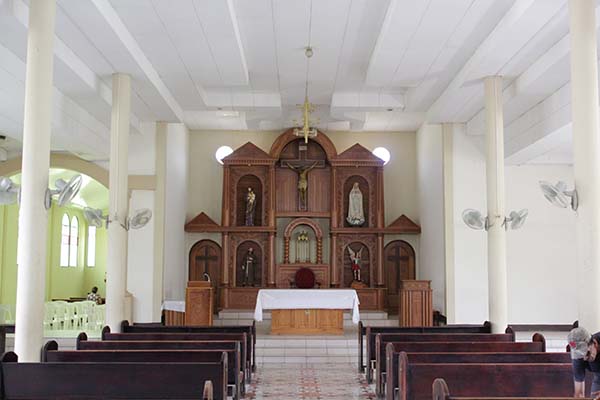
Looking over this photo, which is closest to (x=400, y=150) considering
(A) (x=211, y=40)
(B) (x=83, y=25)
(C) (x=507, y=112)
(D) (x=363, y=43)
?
(C) (x=507, y=112)

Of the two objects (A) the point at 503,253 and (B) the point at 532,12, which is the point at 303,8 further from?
(A) the point at 503,253

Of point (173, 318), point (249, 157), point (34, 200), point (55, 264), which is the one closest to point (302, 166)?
point (249, 157)

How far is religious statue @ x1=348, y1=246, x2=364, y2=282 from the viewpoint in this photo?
14500 millimetres

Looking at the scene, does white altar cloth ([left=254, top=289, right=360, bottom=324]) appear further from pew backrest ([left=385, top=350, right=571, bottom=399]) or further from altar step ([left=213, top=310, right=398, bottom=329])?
pew backrest ([left=385, top=350, right=571, bottom=399])

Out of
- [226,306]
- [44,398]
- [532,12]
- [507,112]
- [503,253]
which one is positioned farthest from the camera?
[226,306]

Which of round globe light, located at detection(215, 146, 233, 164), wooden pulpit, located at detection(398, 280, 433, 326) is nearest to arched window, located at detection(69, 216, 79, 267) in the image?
round globe light, located at detection(215, 146, 233, 164)

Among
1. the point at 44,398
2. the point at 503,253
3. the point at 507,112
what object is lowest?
the point at 44,398

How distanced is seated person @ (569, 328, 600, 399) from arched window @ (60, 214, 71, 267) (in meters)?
16.3

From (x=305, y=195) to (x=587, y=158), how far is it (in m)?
9.35

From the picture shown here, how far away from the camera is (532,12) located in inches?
285

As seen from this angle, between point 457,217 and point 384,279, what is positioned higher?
point 457,217

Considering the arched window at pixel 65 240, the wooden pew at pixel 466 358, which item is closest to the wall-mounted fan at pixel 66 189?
the wooden pew at pixel 466 358

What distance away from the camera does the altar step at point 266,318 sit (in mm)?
13500

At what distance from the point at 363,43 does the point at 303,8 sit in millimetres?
1611
